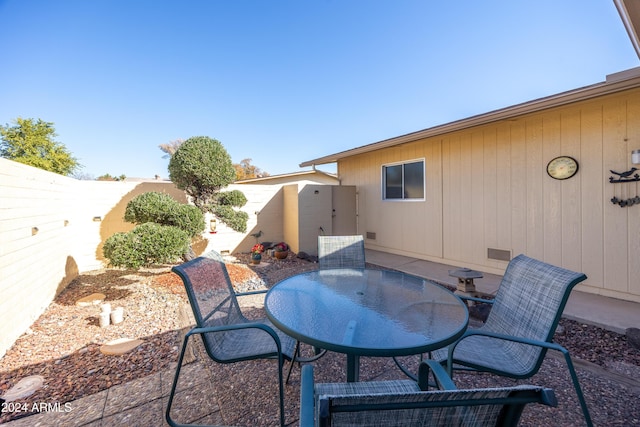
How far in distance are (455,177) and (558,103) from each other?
201 cm

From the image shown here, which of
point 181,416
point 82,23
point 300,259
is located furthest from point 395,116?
point 181,416

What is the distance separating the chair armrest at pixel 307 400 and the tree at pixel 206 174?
15.3 ft

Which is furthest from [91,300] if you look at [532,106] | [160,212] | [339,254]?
[532,106]

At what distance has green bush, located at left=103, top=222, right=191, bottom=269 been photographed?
3766 mm

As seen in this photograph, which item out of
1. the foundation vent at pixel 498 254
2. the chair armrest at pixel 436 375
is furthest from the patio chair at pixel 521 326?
the foundation vent at pixel 498 254

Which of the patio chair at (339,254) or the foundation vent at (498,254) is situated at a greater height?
the patio chair at (339,254)

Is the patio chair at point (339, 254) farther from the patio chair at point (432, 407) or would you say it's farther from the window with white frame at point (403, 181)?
the window with white frame at point (403, 181)

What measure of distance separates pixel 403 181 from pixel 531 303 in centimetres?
490

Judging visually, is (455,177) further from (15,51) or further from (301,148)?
(301,148)

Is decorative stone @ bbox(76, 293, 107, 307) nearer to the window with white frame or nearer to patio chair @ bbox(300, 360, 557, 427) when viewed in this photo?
patio chair @ bbox(300, 360, 557, 427)

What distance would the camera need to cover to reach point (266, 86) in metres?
9.22

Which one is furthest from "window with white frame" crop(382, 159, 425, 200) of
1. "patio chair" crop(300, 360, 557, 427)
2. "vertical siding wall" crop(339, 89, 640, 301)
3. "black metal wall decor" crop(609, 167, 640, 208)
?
"patio chair" crop(300, 360, 557, 427)

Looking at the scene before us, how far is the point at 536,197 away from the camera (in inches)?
171

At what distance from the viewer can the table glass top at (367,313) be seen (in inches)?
50.4
